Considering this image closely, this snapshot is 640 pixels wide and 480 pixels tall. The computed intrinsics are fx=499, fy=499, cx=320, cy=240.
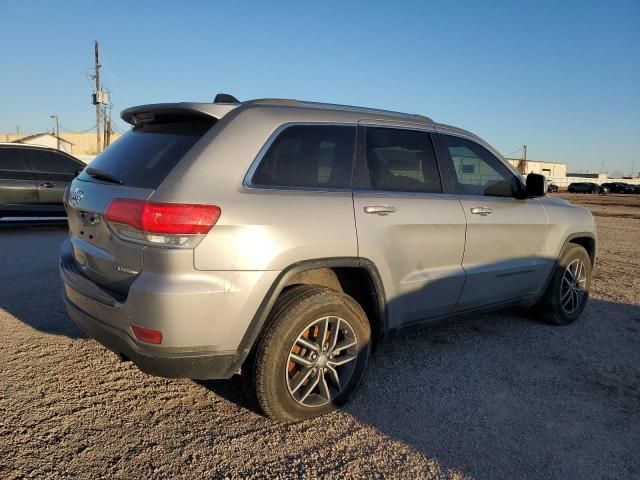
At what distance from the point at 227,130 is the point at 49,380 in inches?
82.3

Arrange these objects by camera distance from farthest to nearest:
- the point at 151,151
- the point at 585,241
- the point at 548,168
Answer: the point at 548,168, the point at 585,241, the point at 151,151

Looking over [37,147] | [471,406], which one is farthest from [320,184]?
[37,147]

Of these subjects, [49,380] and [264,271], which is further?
[49,380]

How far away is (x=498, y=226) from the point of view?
13.2 ft

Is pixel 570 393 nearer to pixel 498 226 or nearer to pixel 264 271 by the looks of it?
pixel 498 226

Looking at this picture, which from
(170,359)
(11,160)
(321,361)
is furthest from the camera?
(11,160)

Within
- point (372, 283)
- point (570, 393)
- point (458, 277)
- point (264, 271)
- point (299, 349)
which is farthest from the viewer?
point (458, 277)

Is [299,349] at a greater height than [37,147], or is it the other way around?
[37,147]

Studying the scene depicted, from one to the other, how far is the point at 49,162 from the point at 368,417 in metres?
9.31

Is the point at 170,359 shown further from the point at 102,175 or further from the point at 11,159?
the point at 11,159

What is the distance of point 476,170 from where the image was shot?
13.3 ft

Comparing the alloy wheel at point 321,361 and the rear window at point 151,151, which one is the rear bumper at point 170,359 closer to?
the alloy wheel at point 321,361

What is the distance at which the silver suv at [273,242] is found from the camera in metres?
2.47

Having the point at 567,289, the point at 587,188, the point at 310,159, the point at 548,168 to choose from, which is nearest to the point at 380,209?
the point at 310,159
